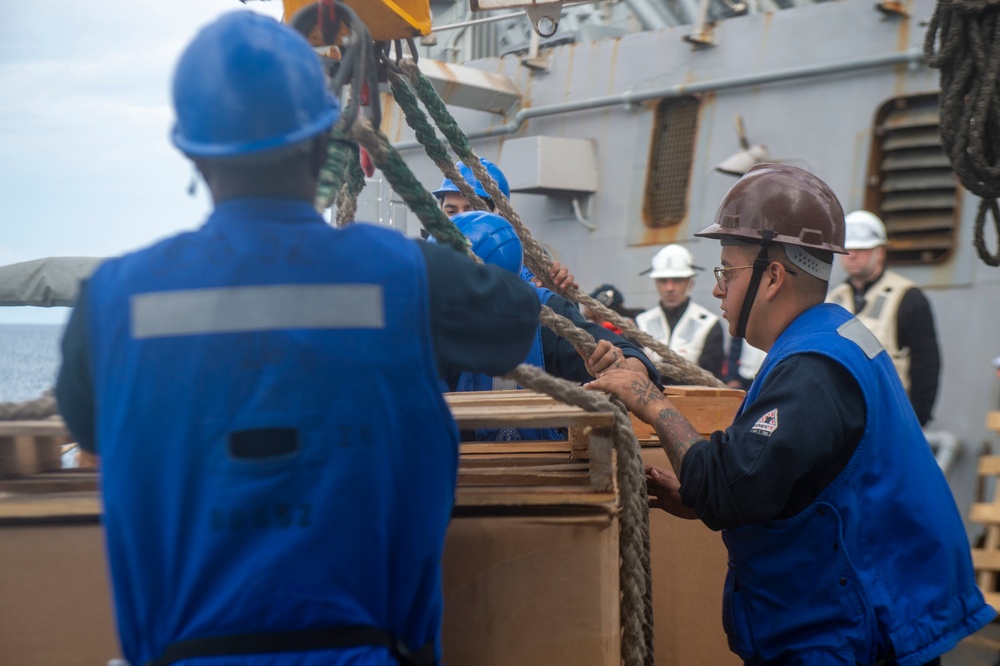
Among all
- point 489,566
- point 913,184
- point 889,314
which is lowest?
point 489,566

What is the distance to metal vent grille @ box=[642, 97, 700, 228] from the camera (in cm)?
871

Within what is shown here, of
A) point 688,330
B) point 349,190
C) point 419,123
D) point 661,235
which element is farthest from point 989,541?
point 349,190

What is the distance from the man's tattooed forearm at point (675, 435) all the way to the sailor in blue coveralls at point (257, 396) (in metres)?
1.01

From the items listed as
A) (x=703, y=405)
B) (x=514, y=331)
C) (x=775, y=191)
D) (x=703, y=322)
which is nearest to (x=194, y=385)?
(x=514, y=331)

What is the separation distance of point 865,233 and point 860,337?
14.1 ft

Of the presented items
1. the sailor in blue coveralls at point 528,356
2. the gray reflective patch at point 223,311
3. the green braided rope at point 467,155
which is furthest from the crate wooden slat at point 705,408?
the gray reflective patch at point 223,311

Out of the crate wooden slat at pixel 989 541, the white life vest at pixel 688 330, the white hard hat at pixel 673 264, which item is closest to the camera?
the crate wooden slat at pixel 989 541

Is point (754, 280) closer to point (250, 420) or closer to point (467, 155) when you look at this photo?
point (467, 155)

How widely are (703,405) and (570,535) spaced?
141 cm

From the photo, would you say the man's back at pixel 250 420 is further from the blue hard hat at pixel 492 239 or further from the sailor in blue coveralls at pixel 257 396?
the blue hard hat at pixel 492 239

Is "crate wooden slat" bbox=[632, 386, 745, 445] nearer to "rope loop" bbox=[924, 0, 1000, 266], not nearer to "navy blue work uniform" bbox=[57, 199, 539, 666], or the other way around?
"rope loop" bbox=[924, 0, 1000, 266]

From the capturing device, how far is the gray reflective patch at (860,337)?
7.73 ft

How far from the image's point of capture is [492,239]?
3369mm

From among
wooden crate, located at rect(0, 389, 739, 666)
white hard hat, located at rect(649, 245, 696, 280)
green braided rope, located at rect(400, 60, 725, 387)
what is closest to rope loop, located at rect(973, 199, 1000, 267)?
green braided rope, located at rect(400, 60, 725, 387)
